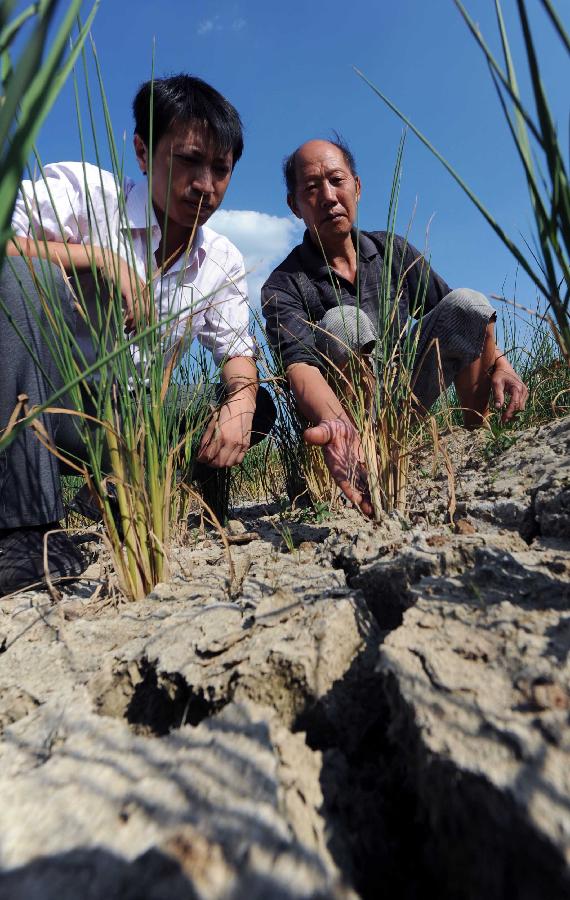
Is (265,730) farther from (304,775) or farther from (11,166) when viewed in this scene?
(11,166)

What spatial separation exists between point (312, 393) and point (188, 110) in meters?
1.06

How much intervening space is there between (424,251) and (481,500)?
2.51ft

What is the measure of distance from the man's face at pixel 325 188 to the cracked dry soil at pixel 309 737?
1.69 metres

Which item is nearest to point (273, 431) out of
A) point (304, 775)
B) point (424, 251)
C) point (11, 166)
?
point (424, 251)

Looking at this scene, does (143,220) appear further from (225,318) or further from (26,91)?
(26,91)

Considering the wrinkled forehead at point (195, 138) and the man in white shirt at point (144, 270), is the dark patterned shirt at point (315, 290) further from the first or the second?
the wrinkled forehead at point (195, 138)

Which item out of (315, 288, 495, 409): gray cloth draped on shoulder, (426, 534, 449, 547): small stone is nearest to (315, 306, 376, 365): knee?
(315, 288, 495, 409): gray cloth draped on shoulder

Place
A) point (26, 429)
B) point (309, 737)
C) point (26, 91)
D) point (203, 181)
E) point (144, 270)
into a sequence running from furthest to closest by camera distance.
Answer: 1. point (203, 181)
2. point (144, 270)
3. point (26, 429)
4. point (309, 737)
5. point (26, 91)

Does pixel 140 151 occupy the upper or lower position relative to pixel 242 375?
upper

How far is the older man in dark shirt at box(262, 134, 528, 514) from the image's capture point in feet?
6.60

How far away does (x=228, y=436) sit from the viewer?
6.29ft

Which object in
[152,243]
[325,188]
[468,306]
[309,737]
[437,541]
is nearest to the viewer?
[309,737]

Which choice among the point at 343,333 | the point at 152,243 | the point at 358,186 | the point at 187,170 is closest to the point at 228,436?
the point at 343,333

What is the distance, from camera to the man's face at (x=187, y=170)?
1886 millimetres
